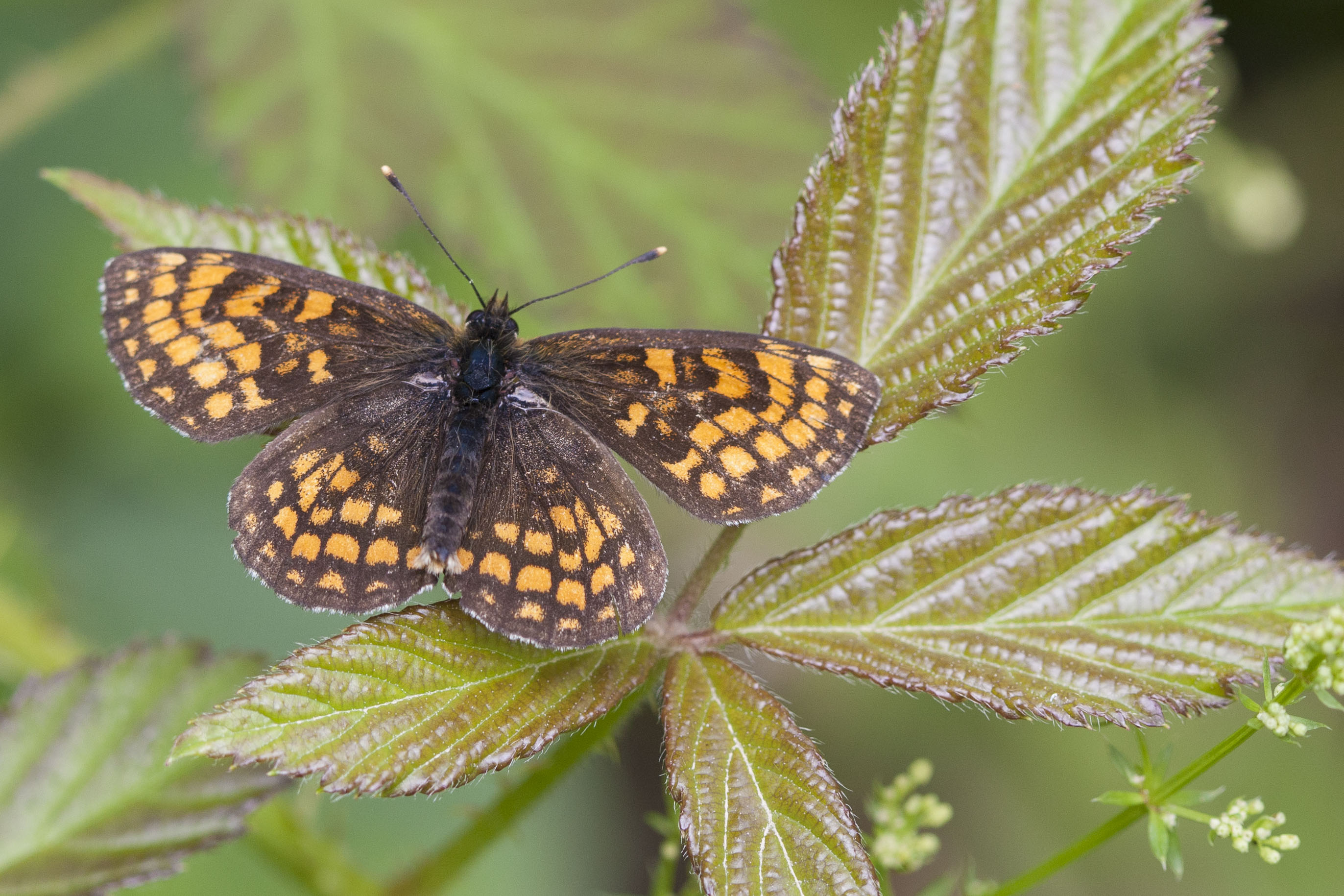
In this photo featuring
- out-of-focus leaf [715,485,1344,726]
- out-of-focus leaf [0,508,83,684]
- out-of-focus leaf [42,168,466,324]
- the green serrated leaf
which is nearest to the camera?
the green serrated leaf

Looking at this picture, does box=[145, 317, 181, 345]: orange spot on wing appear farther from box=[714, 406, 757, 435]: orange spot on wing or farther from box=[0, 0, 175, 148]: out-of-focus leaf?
box=[0, 0, 175, 148]: out-of-focus leaf

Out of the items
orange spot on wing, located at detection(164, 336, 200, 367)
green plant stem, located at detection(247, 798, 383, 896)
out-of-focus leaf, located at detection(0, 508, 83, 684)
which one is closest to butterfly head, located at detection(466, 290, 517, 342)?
orange spot on wing, located at detection(164, 336, 200, 367)

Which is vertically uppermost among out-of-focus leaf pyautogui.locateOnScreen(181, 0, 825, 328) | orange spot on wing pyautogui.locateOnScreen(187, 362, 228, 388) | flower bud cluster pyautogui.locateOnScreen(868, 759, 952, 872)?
out-of-focus leaf pyautogui.locateOnScreen(181, 0, 825, 328)

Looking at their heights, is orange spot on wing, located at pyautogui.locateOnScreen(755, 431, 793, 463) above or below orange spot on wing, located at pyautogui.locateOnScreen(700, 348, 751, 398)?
below

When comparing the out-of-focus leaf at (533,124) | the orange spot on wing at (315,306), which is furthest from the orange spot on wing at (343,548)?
the out-of-focus leaf at (533,124)

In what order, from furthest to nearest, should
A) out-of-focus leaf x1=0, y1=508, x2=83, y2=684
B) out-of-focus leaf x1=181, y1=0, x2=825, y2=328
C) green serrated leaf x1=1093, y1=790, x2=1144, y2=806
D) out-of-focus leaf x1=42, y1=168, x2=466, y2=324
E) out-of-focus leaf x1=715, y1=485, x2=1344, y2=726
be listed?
out-of-focus leaf x1=181, y1=0, x2=825, y2=328
out-of-focus leaf x1=0, y1=508, x2=83, y2=684
out-of-focus leaf x1=42, y1=168, x2=466, y2=324
out-of-focus leaf x1=715, y1=485, x2=1344, y2=726
green serrated leaf x1=1093, y1=790, x2=1144, y2=806

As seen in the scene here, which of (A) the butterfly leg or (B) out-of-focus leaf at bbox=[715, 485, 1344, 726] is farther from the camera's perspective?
(A) the butterfly leg

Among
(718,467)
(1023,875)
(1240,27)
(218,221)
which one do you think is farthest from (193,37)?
(1240,27)

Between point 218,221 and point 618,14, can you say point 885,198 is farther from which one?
point 618,14
